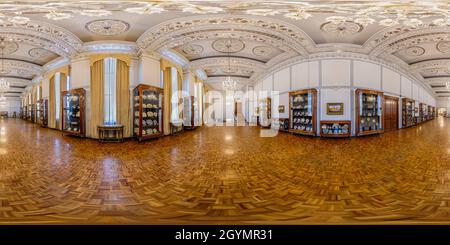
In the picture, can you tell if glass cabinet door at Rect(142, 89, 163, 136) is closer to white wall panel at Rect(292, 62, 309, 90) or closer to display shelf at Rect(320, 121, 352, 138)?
white wall panel at Rect(292, 62, 309, 90)

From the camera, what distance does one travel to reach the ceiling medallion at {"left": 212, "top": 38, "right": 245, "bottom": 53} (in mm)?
8073

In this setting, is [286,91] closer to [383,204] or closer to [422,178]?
[422,178]

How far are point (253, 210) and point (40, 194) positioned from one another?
271 cm

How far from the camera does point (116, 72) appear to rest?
→ 8203mm

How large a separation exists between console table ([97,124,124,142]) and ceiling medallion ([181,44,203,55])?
4260mm

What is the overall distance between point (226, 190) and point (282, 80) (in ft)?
30.9

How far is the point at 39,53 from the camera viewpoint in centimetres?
983

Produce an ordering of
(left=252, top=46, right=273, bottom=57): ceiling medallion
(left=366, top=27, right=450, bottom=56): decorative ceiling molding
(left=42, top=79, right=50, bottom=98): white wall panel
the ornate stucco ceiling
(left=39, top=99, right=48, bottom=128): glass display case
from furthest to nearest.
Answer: (left=39, top=99, right=48, bottom=128): glass display case → (left=42, top=79, right=50, bottom=98): white wall panel → (left=252, top=46, right=273, bottom=57): ceiling medallion → (left=366, top=27, right=450, bottom=56): decorative ceiling molding → the ornate stucco ceiling

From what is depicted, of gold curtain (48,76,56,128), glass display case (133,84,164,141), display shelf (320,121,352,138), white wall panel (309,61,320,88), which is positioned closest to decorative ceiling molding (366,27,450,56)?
white wall panel (309,61,320,88)

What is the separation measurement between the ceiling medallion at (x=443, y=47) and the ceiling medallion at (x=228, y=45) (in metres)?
7.79

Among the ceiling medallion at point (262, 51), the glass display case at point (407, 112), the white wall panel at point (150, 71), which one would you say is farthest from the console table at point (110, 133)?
the glass display case at point (407, 112)

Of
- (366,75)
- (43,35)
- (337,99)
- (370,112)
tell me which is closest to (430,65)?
(366,75)
